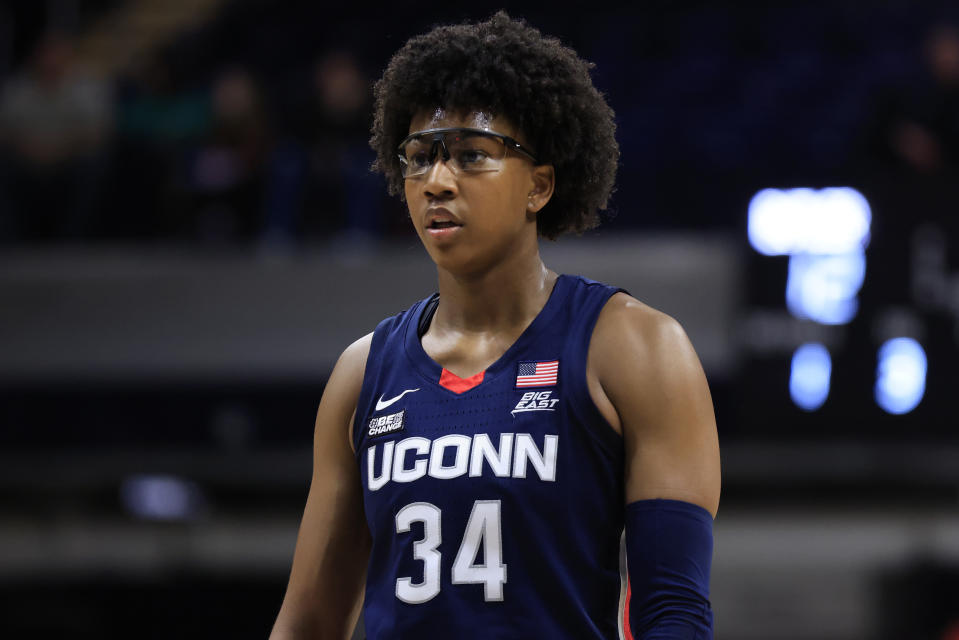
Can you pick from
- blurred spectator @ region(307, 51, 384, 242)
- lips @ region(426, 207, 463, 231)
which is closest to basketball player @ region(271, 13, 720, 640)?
lips @ region(426, 207, 463, 231)

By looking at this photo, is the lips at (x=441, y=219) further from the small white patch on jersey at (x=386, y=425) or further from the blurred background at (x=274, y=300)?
the blurred background at (x=274, y=300)

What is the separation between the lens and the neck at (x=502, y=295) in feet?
8.04

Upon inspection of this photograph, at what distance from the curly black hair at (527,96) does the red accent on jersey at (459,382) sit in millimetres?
376

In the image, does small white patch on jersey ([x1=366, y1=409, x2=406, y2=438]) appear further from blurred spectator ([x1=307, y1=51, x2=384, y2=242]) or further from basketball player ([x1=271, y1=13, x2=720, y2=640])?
blurred spectator ([x1=307, y1=51, x2=384, y2=242])

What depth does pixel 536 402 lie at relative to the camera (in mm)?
2283

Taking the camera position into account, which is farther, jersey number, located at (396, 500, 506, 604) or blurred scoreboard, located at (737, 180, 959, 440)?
blurred scoreboard, located at (737, 180, 959, 440)

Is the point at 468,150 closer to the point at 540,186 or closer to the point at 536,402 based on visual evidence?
the point at 540,186

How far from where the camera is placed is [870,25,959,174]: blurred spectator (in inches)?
251

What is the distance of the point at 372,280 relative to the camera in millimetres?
7270

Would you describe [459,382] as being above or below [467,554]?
above

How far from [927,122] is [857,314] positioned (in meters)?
1.24

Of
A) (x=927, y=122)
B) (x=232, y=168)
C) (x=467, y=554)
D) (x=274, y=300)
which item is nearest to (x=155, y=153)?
(x=232, y=168)

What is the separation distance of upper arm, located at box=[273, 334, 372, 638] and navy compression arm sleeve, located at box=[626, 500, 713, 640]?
2.06ft

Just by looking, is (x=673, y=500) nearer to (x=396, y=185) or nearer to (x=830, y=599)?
(x=396, y=185)
